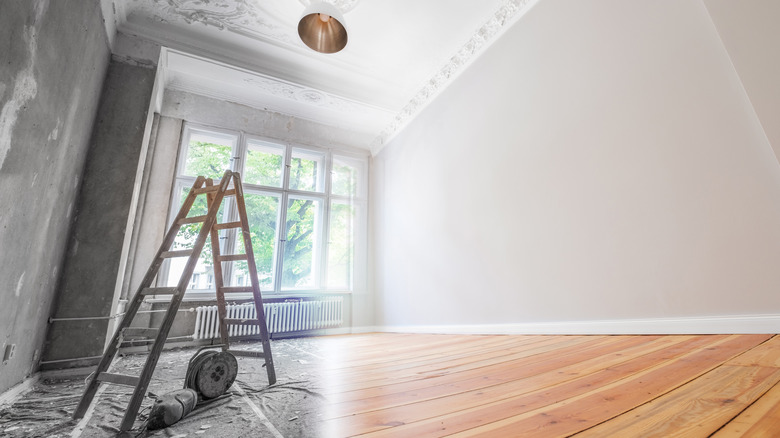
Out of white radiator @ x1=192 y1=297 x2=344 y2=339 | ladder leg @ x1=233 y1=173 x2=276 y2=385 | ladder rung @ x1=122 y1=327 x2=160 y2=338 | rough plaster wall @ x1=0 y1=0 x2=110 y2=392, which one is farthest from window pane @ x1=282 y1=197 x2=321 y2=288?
ladder rung @ x1=122 y1=327 x2=160 y2=338

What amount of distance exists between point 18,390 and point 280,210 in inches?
139

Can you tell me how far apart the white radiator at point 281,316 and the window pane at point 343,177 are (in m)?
1.93

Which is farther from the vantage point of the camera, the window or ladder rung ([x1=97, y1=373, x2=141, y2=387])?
the window

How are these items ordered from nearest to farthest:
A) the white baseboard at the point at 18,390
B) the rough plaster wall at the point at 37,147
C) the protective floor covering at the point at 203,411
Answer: the protective floor covering at the point at 203,411
the rough plaster wall at the point at 37,147
the white baseboard at the point at 18,390

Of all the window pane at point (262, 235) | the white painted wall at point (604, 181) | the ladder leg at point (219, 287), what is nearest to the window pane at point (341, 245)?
the window pane at point (262, 235)

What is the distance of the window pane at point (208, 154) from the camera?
4707mm

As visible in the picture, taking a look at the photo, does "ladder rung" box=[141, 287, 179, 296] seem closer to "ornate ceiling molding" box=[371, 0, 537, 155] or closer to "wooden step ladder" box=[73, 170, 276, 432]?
"wooden step ladder" box=[73, 170, 276, 432]

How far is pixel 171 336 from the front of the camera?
396 centimetres

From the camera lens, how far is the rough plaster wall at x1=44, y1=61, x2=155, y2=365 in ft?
8.06

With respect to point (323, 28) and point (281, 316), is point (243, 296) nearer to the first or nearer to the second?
point (281, 316)

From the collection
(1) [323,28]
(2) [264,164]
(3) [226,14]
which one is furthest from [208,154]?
(1) [323,28]

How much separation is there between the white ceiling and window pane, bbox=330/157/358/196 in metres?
0.97

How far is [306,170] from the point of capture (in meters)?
5.52

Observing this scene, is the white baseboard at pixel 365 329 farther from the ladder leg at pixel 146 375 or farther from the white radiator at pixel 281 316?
the ladder leg at pixel 146 375
